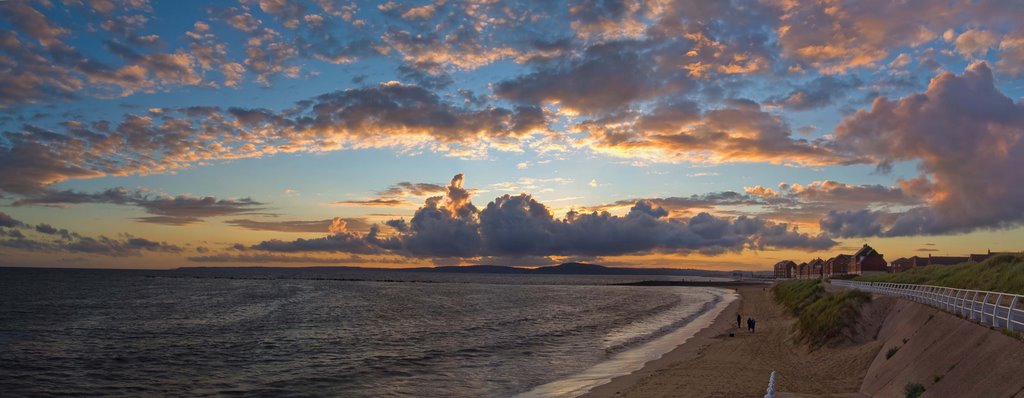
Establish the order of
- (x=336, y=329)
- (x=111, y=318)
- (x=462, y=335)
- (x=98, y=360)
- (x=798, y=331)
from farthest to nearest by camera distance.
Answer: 1. (x=111, y=318)
2. (x=336, y=329)
3. (x=462, y=335)
4. (x=798, y=331)
5. (x=98, y=360)

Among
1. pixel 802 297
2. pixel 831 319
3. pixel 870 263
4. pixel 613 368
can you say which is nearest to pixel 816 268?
pixel 870 263

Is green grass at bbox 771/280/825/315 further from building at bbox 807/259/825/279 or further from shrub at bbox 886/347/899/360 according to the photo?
building at bbox 807/259/825/279

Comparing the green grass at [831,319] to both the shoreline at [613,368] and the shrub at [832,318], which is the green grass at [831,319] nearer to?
the shrub at [832,318]

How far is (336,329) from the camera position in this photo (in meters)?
50.9

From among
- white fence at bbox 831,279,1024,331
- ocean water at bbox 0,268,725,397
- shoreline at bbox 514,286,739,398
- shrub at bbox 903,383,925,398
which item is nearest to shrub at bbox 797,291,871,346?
white fence at bbox 831,279,1024,331

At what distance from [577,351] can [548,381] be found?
10948 millimetres

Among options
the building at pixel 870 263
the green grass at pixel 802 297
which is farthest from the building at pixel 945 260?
the green grass at pixel 802 297

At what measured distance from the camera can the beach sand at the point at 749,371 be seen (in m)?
22.9

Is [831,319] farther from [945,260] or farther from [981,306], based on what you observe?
[945,260]

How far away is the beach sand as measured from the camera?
22.9m

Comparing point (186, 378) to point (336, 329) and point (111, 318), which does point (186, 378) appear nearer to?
point (336, 329)

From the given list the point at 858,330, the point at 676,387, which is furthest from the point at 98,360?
the point at 858,330

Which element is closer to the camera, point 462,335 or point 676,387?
point 676,387

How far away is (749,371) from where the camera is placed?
1085 inches
